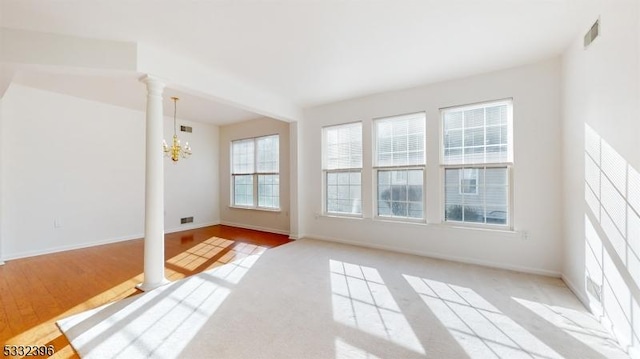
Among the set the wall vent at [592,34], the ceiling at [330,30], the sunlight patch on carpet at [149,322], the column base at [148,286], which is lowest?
the sunlight patch on carpet at [149,322]

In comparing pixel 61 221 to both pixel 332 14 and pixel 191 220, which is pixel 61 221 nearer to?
pixel 191 220

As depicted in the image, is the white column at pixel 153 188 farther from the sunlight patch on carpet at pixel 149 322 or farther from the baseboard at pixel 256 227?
the baseboard at pixel 256 227

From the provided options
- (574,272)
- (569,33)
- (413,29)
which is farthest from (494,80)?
(574,272)

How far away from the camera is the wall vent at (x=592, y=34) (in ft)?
8.00

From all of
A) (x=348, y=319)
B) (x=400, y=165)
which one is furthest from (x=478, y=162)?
(x=348, y=319)

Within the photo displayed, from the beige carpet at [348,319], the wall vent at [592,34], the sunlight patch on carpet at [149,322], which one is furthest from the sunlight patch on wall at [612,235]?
the sunlight patch on carpet at [149,322]

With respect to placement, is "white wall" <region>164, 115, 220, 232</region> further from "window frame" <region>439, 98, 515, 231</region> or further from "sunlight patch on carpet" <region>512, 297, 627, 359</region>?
"sunlight patch on carpet" <region>512, 297, 627, 359</region>

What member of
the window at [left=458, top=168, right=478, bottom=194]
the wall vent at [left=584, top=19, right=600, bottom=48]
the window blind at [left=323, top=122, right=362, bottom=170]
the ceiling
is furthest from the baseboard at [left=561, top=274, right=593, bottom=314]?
the window blind at [left=323, top=122, right=362, bottom=170]

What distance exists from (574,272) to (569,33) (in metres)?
2.64

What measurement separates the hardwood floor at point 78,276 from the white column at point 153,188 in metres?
0.27

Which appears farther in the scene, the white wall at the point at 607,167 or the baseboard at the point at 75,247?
the baseboard at the point at 75,247

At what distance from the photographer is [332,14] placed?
2.52 m

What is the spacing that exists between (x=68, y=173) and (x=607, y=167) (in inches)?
299

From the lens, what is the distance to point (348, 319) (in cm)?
243
